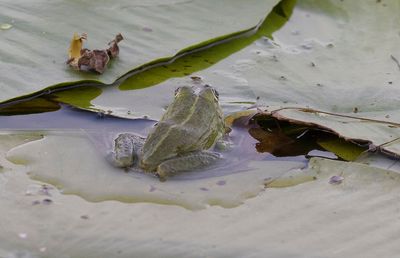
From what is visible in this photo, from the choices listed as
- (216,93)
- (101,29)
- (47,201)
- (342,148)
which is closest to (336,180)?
(342,148)

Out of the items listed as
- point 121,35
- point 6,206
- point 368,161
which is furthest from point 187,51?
point 6,206

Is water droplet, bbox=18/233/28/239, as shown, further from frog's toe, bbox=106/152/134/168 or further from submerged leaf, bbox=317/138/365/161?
submerged leaf, bbox=317/138/365/161

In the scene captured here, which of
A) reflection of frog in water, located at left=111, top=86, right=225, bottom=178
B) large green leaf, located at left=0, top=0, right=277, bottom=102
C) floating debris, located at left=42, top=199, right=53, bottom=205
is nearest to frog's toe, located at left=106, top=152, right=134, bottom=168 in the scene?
reflection of frog in water, located at left=111, top=86, right=225, bottom=178

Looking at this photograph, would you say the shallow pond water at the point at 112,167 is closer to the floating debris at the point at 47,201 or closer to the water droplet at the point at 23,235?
the floating debris at the point at 47,201

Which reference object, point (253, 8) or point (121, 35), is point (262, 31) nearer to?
point (253, 8)

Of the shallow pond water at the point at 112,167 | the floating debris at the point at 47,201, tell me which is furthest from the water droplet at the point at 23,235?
the shallow pond water at the point at 112,167

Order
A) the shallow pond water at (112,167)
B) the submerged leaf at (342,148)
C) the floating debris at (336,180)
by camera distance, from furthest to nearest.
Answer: the submerged leaf at (342,148), the floating debris at (336,180), the shallow pond water at (112,167)
